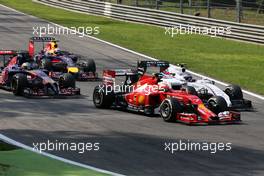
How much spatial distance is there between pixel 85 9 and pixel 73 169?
40.6 meters

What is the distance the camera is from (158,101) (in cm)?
1661

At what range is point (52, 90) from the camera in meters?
19.3

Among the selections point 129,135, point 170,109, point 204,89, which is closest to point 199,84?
point 204,89

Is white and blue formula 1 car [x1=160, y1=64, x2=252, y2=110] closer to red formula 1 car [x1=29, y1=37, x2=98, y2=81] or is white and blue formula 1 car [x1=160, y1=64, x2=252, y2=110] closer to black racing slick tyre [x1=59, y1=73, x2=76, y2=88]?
black racing slick tyre [x1=59, y1=73, x2=76, y2=88]

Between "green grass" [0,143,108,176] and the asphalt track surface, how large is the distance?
48 cm

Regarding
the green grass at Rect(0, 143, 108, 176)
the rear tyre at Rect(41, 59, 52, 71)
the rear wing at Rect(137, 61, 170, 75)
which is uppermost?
the rear wing at Rect(137, 61, 170, 75)

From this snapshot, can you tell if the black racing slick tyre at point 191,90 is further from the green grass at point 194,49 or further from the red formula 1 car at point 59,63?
the red formula 1 car at point 59,63

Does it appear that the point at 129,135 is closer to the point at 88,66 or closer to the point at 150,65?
the point at 150,65

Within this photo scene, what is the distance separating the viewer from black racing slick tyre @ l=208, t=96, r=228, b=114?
15.8 meters

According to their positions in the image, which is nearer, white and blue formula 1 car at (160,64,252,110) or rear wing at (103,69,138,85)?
white and blue formula 1 car at (160,64,252,110)

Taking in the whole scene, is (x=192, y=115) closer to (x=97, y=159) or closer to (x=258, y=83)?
(x=97, y=159)

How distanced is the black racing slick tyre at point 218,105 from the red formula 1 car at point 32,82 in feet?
16.5

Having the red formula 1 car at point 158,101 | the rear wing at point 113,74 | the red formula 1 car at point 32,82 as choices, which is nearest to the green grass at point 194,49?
the rear wing at point 113,74

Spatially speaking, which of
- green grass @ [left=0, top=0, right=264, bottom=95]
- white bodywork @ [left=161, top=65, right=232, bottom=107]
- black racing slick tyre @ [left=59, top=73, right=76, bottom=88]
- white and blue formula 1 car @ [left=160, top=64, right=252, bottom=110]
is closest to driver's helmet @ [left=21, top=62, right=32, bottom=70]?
black racing slick tyre @ [left=59, top=73, right=76, bottom=88]
